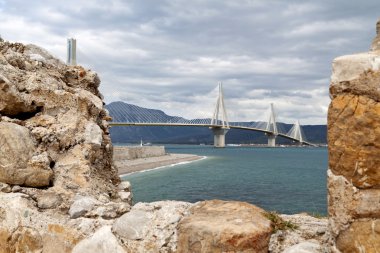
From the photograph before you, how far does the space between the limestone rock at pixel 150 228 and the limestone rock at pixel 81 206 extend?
33 centimetres

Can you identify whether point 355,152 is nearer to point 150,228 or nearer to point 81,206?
point 150,228

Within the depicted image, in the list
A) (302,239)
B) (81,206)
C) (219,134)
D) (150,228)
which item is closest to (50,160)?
(81,206)

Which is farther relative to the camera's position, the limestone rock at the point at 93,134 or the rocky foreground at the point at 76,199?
the limestone rock at the point at 93,134

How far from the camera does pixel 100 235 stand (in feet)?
10.0

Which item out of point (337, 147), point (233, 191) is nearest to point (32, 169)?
point (337, 147)

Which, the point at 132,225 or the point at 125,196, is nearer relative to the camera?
the point at 132,225

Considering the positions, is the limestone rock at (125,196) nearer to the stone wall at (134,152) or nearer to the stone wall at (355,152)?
the stone wall at (355,152)

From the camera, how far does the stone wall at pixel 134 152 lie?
185 ft

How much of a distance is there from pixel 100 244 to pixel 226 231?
3.14 feet

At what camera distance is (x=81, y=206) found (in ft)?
11.0

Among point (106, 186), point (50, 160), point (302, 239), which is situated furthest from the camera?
point (106, 186)

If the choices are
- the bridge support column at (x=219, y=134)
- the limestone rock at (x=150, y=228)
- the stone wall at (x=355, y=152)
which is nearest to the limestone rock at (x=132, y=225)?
the limestone rock at (x=150, y=228)

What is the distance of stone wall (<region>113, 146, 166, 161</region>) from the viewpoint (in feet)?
185

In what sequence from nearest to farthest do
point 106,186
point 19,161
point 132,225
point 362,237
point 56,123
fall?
1. point 362,237
2. point 132,225
3. point 19,161
4. point 56,123
5. point 106,186
